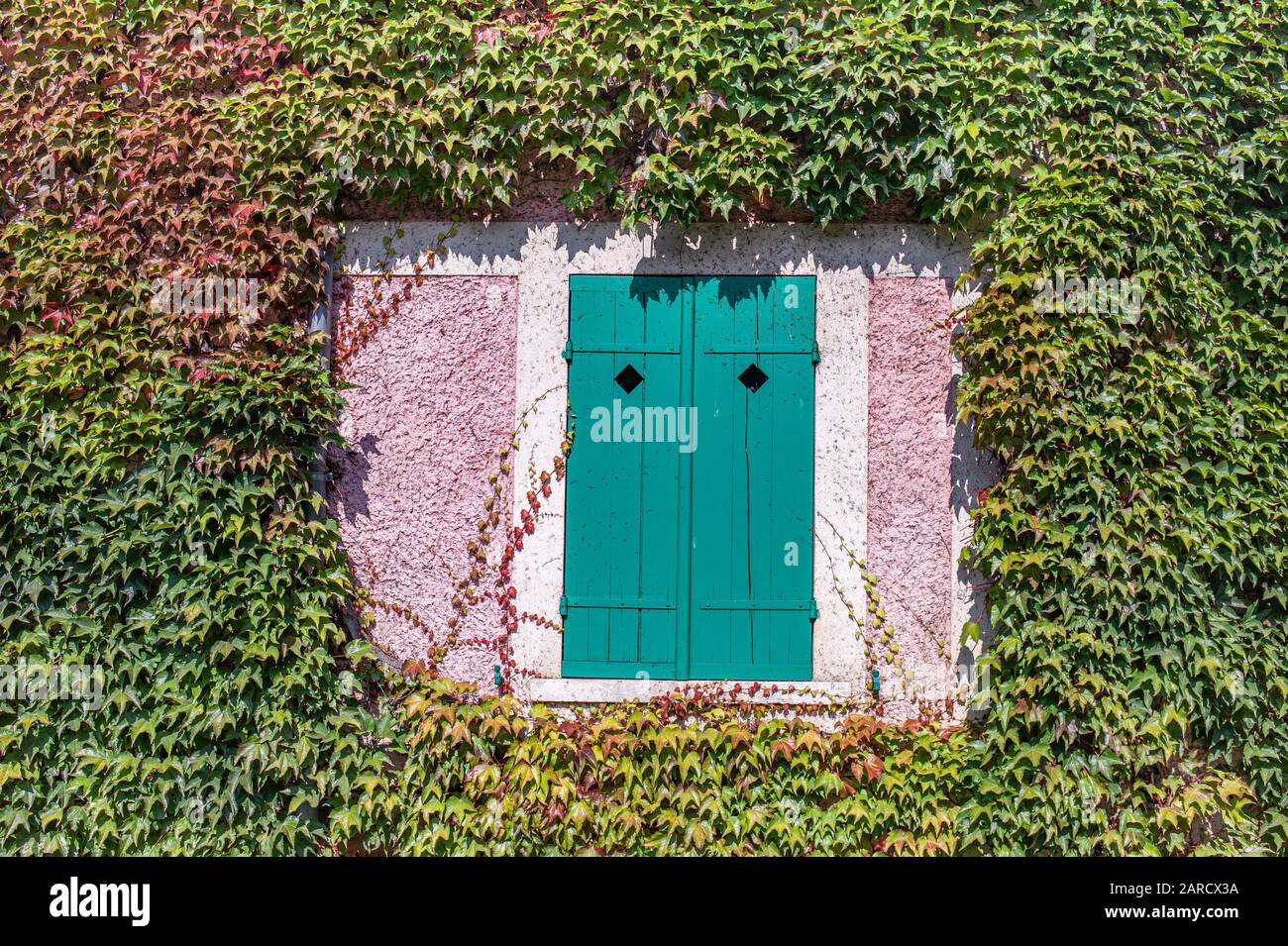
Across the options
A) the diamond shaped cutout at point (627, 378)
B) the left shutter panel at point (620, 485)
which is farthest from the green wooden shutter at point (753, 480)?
the diamond shaped cutout at point (627, 378)

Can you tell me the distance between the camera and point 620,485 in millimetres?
4211

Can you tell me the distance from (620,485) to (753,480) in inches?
23.8

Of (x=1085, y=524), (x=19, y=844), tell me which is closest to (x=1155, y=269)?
(x=1085, y=524)

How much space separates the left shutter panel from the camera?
415 cm

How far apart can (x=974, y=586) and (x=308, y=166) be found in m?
3.60

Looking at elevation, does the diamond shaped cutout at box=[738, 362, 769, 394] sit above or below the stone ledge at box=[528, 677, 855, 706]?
above

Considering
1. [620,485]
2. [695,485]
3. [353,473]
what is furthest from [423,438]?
[695,485]

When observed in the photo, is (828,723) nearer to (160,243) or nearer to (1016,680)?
(1016,680)

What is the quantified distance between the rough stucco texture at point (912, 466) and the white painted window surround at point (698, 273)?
0.06 meters

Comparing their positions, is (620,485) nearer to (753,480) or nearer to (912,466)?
(753,480)

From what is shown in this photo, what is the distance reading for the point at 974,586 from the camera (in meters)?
4.16

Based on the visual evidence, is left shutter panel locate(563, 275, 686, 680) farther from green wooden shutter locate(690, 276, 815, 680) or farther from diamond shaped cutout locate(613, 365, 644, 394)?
green wooden shutter locate(690, 276, 815, 680)

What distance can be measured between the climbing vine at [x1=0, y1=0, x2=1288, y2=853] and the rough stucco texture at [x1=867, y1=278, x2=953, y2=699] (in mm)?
158

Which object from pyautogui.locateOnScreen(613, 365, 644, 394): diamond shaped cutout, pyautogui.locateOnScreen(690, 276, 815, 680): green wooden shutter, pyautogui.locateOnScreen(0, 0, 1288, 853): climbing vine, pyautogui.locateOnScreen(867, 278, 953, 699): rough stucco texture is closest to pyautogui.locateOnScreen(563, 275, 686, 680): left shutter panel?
pyautogui.locateOnScreen(613, 365, 644, 394): diamond shaped cutout
